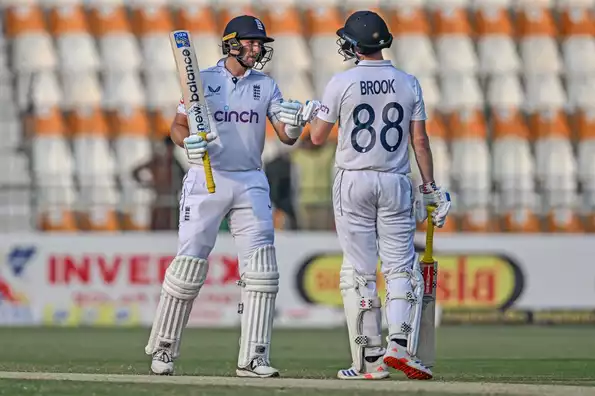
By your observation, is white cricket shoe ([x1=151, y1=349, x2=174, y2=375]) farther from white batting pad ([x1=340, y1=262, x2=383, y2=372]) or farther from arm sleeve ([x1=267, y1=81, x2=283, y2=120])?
arm sleeve ([x1=267, y1=81, x2=283, y2=120])

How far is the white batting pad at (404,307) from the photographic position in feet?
24.6

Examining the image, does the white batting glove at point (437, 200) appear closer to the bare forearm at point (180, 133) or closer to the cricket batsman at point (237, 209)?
the cricket batsman at point (237, 209)

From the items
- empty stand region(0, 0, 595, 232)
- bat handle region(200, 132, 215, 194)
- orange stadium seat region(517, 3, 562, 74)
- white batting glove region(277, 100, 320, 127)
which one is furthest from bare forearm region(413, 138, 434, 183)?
orange stadium seat region(517, 3, 562, 74)

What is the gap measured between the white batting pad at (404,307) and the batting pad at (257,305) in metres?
0.64

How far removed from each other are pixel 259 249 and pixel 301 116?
752 millimetres

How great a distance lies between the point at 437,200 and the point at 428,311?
0.62 m

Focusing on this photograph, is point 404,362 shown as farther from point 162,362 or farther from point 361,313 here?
point 162,362

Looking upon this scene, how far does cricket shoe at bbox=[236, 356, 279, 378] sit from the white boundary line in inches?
11.4

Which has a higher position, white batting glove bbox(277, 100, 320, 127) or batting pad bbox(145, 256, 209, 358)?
white batting glove bbox(277, 100, 320, 127)

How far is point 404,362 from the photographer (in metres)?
7.42

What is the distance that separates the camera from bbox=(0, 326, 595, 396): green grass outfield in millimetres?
6535

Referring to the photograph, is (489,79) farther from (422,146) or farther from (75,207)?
(422,146)

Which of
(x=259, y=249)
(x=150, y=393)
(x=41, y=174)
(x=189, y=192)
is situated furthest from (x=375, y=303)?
(x=41, y=174)

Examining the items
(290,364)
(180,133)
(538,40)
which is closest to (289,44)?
(538,40)
